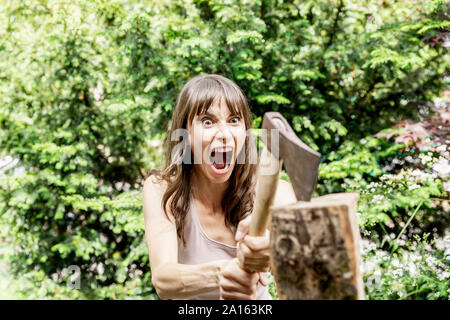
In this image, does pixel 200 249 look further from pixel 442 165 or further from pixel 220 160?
pixel 442 165

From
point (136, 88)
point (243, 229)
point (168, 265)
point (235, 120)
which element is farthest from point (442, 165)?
point (136, 88)

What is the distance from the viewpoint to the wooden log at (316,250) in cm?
107

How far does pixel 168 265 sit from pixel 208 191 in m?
0.53

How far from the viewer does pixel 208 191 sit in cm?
205

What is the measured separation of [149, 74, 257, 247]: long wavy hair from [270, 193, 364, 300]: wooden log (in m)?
0.81

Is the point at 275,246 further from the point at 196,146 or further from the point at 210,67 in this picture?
the point at 210,67

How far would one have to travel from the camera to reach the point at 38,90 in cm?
418

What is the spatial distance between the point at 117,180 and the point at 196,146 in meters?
2.89

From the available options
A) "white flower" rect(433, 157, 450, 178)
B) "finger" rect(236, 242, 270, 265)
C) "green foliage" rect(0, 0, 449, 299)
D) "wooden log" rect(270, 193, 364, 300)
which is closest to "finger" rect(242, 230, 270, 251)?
"finger" rect(236, 242, 270, 265)

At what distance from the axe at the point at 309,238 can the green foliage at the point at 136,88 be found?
2.39m

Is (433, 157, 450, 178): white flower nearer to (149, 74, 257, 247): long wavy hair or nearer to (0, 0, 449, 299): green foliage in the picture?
(0, 0, 449, 299): green foliage

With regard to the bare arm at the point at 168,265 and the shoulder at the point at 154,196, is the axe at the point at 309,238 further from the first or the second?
the shoulder at the point at 154,196

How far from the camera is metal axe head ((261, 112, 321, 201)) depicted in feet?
3.78
